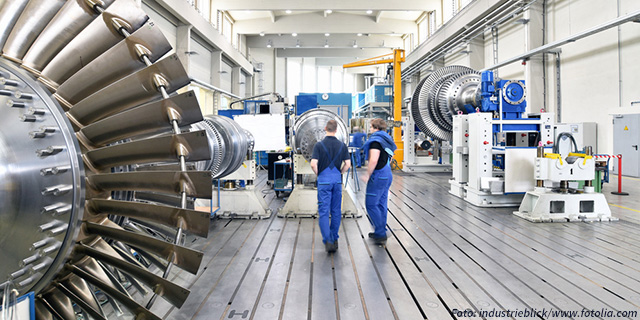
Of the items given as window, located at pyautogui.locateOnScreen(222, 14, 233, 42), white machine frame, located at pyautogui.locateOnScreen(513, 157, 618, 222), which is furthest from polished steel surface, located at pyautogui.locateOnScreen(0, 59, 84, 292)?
window, located at pyautogui.locateOnScreen(222, 14, 233, 42)

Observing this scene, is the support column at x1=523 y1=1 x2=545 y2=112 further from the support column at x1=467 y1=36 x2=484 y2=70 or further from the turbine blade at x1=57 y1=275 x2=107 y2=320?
the turbine blade at x1=57 y1=275 x2=107 y2=320

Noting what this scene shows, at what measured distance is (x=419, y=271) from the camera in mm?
3023

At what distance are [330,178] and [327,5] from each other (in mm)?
10320

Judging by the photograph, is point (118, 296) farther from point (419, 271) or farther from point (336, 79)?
point (336, 79)

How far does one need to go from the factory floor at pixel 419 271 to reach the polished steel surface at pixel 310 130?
977mm

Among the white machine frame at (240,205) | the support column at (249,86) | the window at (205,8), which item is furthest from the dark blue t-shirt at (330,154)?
the support column at (249,86)

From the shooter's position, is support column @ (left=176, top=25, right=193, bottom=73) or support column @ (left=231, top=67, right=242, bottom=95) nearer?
support column @ (left=176, top=25, right=193, bottom=73)

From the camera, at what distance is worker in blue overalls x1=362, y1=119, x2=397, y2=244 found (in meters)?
3.78

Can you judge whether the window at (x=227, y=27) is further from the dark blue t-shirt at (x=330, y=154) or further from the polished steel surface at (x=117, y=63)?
the polished steel surface at (x=117, y=63)

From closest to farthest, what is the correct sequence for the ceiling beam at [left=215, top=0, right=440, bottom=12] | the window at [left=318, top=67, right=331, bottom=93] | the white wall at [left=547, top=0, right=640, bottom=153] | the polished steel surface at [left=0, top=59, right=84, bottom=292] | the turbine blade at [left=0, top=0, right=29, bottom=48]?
the polished steel surface at [left=0, top=59, right=84, bottom=292]
the turbine blade at [left=0, top=0, right=29, bottom=48]
the white wall at [left=547, top=0, right=640, bottom=153]
the ceiling beam at [left=215, top=0, right=440, bottom=12]
the window at [left=318, top=67, right=331, bottom=93]

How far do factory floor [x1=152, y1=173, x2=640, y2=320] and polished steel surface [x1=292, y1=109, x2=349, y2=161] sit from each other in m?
0.98

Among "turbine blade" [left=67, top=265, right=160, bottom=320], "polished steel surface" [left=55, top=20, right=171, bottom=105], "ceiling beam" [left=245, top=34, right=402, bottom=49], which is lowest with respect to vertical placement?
"turbine blade" [left=67, top=265, right=160, bottom=320]

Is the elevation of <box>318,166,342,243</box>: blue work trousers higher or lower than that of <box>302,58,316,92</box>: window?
lower

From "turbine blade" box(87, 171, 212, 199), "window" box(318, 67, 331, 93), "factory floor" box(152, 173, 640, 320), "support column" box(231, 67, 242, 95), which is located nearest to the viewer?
"turbine blade" box(87, 171, 212, 199)
